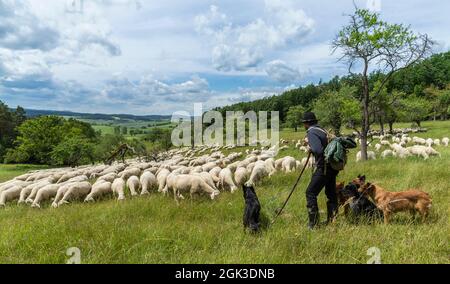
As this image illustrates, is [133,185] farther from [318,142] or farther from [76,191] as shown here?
[318,142]

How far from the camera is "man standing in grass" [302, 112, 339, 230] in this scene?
270 inches

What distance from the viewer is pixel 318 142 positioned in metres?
7.00

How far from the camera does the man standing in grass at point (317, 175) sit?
6863 mm

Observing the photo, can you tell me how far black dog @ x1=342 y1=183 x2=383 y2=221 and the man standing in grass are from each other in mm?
414

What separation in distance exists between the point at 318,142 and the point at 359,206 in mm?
1646

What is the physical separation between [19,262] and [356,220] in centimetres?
597

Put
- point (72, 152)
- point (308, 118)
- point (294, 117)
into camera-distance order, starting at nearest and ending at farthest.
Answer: point (308, 118) < point (72, 152) < point (294, 117)

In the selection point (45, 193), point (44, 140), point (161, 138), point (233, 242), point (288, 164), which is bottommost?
point (161, 138)

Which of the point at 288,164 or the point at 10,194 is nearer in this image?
the point at 10,194

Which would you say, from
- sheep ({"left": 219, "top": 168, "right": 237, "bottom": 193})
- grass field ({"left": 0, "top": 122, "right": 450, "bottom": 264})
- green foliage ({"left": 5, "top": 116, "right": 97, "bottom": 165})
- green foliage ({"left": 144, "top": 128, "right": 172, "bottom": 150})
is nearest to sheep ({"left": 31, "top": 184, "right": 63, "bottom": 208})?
sheep ({"left": 219, "top": 168, "right": 237, "bottom": 193})

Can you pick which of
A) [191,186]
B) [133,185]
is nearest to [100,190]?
[133,185]

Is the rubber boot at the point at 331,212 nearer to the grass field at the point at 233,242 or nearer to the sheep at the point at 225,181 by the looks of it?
the grass field at the point at 233,242

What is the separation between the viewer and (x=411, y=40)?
17.6m

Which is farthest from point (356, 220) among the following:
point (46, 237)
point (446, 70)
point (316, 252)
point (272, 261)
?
point (446, 70)
